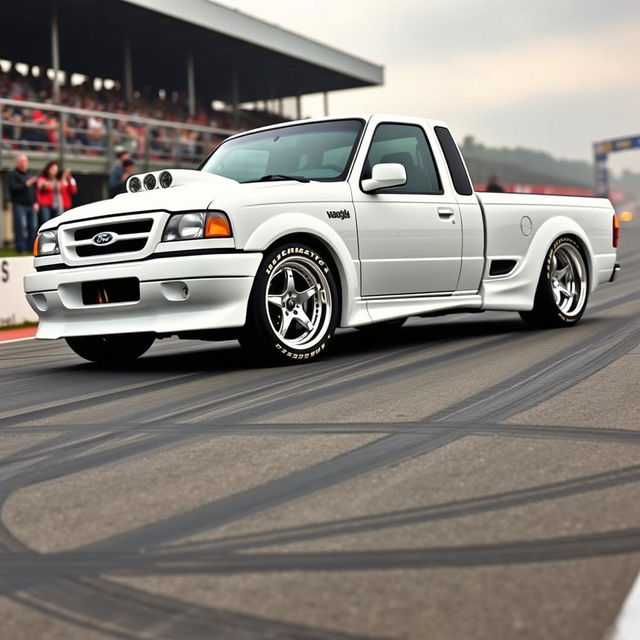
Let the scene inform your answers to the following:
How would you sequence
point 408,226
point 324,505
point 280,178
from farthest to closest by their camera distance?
point 408,226, point 280,178, point 324,505

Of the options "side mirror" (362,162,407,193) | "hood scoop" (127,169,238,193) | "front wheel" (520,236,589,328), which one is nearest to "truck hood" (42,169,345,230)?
"hood scoop" (127,169,238,193)

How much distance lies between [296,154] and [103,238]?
173cm

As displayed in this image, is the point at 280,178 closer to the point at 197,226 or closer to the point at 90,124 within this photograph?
the point at 197,226

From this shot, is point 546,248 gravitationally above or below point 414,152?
below

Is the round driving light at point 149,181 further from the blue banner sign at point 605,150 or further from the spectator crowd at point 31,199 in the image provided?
the blue banner sign at point 605,150

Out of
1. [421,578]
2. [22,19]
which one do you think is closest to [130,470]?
[421,578]

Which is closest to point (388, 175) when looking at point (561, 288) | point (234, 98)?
point (561, 288)

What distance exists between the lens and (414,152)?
344 inches

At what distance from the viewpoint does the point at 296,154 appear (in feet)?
27.2

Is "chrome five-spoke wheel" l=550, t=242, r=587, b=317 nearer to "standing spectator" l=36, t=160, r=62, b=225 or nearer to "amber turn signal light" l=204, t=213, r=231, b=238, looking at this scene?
"amber turn signal light" l=204, t=213, r=231, b=238

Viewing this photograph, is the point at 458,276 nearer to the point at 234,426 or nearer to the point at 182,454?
the point at 234,426

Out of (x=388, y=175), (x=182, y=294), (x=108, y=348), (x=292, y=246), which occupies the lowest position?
(x=108, y=348)

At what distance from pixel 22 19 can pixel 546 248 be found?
22314 millimetres

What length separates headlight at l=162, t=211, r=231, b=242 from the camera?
23.0ft
